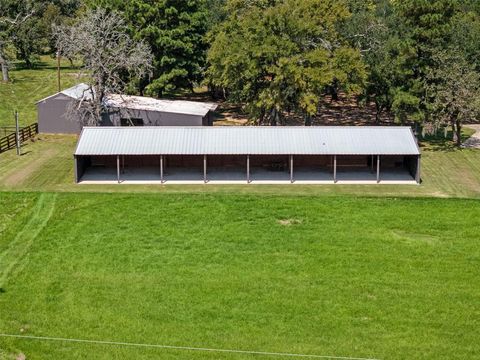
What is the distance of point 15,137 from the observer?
4703 cm

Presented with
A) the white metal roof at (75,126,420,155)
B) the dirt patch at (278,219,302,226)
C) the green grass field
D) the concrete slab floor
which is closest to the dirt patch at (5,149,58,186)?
the concrete slab floor

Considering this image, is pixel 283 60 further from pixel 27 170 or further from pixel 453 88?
pixel 27 170

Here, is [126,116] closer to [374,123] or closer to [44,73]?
[374,123]

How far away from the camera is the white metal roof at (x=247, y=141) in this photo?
3769 centimetres

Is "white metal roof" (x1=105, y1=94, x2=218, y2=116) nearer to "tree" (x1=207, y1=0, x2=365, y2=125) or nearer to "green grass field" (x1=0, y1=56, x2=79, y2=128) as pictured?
"tree" (x1=207, y1=0, x2=365, y2=125)

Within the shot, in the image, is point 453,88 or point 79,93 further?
point 79,93

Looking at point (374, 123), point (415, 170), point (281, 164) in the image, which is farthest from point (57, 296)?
point (374, 123)

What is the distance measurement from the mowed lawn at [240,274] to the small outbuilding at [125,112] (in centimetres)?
1216

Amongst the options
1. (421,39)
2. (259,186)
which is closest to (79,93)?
(259,186)

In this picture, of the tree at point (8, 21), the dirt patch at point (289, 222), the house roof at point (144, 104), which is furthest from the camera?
the tree at point (8, 21)

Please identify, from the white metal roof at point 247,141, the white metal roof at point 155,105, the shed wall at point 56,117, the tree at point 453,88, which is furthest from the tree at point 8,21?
the tree at point 453,88

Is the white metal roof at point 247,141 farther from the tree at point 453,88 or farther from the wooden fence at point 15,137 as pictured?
the wooden fence at point 15,137

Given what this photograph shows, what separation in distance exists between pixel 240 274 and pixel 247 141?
12.7m

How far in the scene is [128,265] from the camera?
28281 mm
